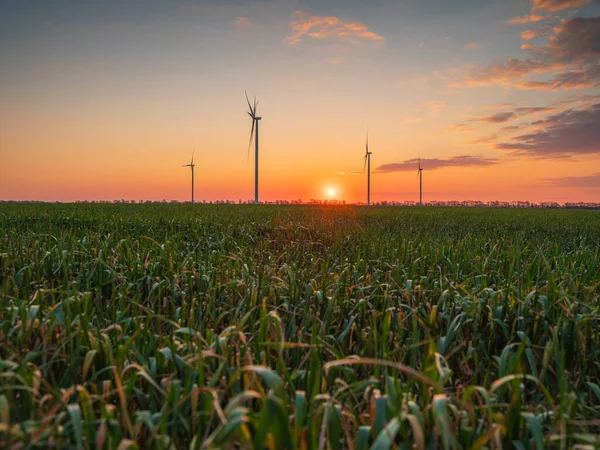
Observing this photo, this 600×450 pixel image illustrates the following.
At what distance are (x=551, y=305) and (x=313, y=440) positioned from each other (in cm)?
318

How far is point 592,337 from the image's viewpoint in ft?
12.3

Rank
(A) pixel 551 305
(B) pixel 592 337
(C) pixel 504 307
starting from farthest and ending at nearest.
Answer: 1. (C) pixel 504 307
2. (A) pixel 551 305
3. (B) pixel 592 337

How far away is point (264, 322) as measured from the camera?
3.10 m

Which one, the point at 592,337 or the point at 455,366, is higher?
the point at 592,337

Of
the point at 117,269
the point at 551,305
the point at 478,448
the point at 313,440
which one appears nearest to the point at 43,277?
the point at 117,269

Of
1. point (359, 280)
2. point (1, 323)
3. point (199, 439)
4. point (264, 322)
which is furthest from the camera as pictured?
point (359, 280)

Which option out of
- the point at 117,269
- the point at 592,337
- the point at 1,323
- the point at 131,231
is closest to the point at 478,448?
the point at 592,337

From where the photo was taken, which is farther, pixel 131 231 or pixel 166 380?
pixel 131 231

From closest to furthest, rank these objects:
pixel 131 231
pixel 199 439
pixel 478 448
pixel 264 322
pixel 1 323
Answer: pixel 478 448, pixel 199 439, pixel 264 322, pixel 1 323, pixel 131 231

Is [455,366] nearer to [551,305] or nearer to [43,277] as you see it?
[551,305]

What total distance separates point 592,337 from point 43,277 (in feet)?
22.1

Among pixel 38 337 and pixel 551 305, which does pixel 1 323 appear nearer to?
pixel 38 337

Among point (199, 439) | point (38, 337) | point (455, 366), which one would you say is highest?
point (38, 337)

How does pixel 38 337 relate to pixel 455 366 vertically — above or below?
above
